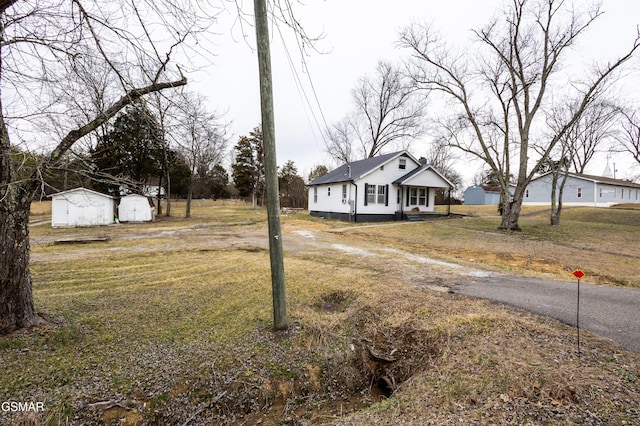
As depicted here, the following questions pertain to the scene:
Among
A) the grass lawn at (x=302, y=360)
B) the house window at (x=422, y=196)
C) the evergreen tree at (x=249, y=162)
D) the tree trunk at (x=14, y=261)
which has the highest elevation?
the evergreen tree at (x=249, y=162)

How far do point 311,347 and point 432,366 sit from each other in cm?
145

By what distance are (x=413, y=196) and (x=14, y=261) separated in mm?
23028

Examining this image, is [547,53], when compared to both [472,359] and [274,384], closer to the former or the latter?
[472,359]

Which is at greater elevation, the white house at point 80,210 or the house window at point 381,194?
the house window at point 381,194

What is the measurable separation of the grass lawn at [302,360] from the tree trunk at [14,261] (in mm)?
265

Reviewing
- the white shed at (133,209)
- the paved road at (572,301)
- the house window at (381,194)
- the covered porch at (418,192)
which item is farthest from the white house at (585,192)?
the white shed at (133,209)

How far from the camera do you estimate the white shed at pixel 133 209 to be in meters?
21.8

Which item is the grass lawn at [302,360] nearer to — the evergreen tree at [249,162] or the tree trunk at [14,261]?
the tree trunk at [14,261]

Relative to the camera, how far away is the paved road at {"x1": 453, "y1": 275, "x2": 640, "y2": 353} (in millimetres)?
3811

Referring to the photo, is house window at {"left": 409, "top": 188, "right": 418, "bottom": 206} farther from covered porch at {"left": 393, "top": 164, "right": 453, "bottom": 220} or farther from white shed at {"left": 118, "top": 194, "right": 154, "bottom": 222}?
white shed at {"left": 118, "top": 194, "right": 154, "bottom": 222}

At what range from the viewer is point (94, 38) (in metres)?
3.51

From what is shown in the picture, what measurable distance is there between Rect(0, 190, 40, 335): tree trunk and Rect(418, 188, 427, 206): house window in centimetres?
2329

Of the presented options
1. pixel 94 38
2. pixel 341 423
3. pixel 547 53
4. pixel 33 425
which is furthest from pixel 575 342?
pixel 547 53

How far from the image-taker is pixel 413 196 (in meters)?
23.5
